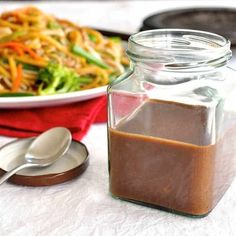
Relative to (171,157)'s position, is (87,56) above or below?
below

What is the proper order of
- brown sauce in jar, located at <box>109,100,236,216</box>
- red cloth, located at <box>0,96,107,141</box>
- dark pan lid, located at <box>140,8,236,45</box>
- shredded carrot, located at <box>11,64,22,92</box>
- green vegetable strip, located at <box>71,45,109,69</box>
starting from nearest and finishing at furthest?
brown sauce in jar, located at <box>109,100,236,216</box> < red cloth, located at <box>0,96,107,141</box> < shredded carrot, located at <box>11,64,22,92</box> < green vegetable strip, located at <box>71,45,109,69</box> < dark pan lid, located at <box>140,8,236,45</box>

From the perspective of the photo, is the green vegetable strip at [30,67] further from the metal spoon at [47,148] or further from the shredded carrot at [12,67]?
the metal spoon at [47,148]

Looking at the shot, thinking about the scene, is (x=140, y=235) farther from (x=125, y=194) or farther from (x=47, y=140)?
(x=47, y=140)

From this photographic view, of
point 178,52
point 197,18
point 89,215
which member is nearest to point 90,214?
point 89,215

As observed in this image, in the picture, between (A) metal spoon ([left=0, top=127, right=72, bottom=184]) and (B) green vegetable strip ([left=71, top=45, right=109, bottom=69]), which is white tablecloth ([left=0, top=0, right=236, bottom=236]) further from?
(B) green vegetable strip ([left=71, top=45, right=109, bottom=69])

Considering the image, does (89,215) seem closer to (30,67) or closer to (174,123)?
(174,123)

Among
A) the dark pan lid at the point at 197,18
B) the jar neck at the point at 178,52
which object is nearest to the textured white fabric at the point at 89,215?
the jar neck at the point at 178,52

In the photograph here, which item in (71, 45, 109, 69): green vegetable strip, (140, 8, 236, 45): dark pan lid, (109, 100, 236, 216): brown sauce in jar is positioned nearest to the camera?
(109, 100, 236, 216): brown sauce in jar

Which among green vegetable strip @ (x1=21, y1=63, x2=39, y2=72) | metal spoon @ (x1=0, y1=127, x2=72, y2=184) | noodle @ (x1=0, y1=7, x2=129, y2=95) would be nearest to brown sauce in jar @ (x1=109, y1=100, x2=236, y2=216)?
metal spoon @ (x1=0, y1=127, x2=72, y2=184)
